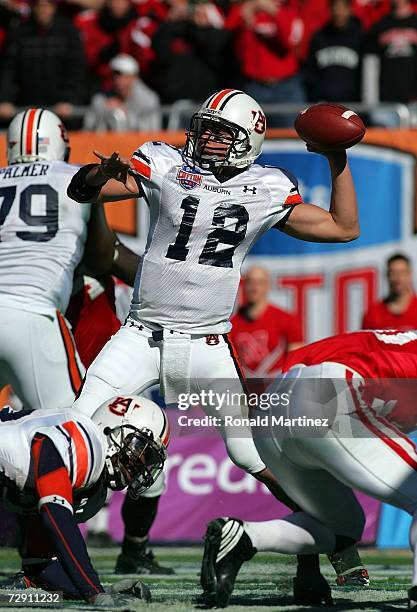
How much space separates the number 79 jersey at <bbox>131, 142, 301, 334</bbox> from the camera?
15.6 ft

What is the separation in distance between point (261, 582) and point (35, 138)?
7.66 feet

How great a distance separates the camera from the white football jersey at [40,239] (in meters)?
5.39

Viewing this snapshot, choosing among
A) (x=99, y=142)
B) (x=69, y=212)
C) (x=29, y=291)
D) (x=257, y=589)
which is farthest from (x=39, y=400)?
(x=99, y=142)

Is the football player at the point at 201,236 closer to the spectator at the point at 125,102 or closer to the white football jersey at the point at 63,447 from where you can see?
the white football jersey at the point at 63,447

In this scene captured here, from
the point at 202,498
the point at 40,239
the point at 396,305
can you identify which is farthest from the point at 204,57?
the point at 40,239

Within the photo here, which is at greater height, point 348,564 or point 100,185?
point 100,185

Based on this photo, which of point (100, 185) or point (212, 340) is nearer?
point (100, 185)

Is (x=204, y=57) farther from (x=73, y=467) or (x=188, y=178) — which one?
(x=73, y=467)

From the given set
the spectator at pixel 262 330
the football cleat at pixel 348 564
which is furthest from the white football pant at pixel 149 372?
the spectator at pixel 262 330

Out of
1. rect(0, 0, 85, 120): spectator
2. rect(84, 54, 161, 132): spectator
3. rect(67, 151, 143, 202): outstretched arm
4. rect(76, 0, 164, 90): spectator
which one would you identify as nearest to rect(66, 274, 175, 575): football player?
rect(67, 151, 143, 202): outstretched arm

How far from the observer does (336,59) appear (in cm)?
910

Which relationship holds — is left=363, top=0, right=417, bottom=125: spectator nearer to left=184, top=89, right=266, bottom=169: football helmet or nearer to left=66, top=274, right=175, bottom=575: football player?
left=66, top=274, right=175, bottom=575: football player

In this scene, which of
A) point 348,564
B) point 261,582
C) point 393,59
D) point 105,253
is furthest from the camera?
point 393,59

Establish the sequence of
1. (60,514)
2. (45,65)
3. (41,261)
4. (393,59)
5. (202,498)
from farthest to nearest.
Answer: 1. (45,65)
2. (393,59)
3. (202,498)
4. (41,261)
5. (60,514)
